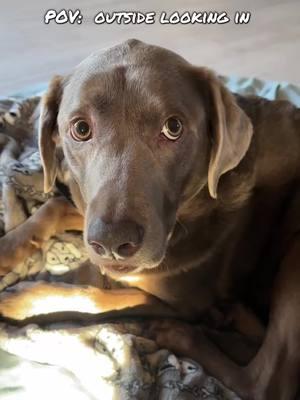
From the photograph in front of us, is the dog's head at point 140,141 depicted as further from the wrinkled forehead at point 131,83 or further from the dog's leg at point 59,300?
the dog's leg at point 59,300

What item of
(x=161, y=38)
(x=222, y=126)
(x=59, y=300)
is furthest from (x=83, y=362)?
(x=161, y=38)

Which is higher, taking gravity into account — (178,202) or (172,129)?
(172,129)

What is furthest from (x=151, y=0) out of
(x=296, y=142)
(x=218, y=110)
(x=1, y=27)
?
(x=218, y=110)

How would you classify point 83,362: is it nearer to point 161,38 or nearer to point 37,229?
point 37,229

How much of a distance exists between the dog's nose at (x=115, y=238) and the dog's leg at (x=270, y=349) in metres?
0.59

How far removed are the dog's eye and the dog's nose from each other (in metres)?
0.28

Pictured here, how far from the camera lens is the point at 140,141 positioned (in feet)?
5.96

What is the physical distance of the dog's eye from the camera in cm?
184

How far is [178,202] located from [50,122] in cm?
47

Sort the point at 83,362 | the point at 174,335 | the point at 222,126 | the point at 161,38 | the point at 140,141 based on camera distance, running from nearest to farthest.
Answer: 1. the point at 140,141
2. the point at 222,126
3. the point at 83,362
4. the point at 174,335
5. the point at 161,38

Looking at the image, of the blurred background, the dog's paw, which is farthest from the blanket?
the blurred background

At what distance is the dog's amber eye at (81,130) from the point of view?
1.88 m

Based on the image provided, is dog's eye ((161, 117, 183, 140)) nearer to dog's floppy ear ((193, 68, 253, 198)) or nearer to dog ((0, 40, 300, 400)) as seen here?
dog ((0, 40, 300, 400))

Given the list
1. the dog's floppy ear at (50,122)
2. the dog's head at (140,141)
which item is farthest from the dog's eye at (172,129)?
the dog's floppy ear at (50,122)
